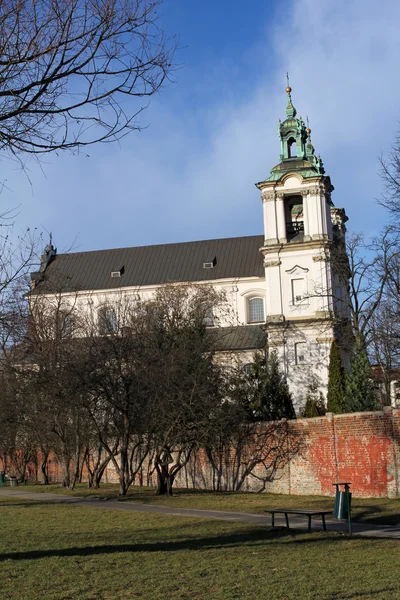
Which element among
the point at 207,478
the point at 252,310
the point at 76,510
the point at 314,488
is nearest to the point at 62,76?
the point at 76,510

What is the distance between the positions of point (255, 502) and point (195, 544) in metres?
9.24

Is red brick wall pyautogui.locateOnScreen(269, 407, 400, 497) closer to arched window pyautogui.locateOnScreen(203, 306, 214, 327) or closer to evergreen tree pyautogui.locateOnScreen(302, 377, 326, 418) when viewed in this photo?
arched window pyautogui.locateOnScreen(203, 306, 214, 327)

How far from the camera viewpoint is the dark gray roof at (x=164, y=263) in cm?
5466

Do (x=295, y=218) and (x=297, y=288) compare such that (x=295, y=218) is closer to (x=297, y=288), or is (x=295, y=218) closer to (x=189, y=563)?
(x=297, y=288)

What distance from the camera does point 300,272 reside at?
5000 centimetres

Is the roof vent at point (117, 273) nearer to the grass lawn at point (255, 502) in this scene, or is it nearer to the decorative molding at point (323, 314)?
the decorative molding at point (323, 314)

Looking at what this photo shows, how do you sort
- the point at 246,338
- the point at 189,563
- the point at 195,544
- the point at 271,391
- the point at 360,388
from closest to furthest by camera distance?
the point at 189,563
the point at 195,544
the point at 360,388
the point at 271,391
the point at 246,338

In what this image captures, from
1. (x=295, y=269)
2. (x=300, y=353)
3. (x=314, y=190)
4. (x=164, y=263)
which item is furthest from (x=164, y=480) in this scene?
(x=164, y=263)

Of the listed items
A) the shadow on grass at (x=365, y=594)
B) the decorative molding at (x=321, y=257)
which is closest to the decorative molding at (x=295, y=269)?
the decorative molding at (x=321, y=257)

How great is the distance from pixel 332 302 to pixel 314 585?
41495 mm

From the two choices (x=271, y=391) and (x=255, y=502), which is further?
(x=271, y=391)

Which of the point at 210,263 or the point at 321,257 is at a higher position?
the point at 210,263

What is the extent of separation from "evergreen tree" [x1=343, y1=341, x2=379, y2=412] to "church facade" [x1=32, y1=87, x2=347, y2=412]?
10.7m

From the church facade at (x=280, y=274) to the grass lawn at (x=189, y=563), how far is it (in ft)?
98.2
